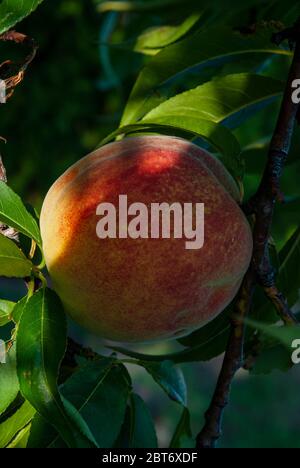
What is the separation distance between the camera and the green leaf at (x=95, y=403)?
0.77m

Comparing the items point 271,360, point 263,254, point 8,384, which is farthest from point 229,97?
point 8,384

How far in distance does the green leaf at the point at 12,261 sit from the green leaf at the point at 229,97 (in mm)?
254

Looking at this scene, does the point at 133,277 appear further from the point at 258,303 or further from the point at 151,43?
the point at 151,43

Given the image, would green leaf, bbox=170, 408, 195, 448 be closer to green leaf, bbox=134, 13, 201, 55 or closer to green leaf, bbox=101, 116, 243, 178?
green leaf, bbox=101, 116, 243, 178

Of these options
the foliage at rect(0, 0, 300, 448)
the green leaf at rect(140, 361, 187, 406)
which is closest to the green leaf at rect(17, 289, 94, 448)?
the foliage at rect(0, 0, 300, 448)

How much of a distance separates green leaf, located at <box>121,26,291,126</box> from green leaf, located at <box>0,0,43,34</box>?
256mm

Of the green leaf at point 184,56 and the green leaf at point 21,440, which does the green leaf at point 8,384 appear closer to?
the green leaf at point 21,440

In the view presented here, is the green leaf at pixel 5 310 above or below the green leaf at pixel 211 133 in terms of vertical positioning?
below

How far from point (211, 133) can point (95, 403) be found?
1.06 feet

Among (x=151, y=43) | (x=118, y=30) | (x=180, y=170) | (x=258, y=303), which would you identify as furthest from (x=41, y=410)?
(x=118, y=30)

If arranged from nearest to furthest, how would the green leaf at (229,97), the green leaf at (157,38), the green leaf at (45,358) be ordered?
Result: the green leaf at (45,358) < the green leaf at (229,97) < the green leaf at (157,38)

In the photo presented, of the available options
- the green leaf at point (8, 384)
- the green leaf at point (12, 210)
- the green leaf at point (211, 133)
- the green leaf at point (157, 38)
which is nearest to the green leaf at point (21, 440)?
the green leaf at point (8, 384)

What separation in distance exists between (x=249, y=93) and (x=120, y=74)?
0.71m

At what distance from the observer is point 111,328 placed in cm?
72
